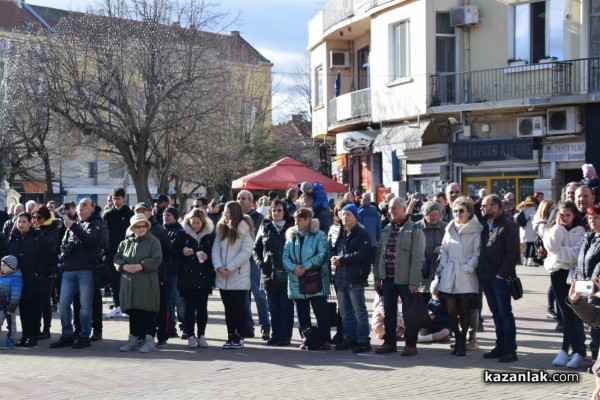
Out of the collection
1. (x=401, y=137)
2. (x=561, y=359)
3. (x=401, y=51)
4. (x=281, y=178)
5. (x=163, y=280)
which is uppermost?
(x=401, y=51)

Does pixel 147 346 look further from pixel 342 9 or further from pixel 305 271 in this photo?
pixel 342 9

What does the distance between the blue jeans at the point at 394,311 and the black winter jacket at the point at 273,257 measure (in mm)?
1560

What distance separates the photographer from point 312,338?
39.2 ft

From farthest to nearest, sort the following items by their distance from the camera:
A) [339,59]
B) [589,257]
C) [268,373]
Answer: [339,59], [268,373], [589,257]

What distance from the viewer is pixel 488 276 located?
35.2 feet

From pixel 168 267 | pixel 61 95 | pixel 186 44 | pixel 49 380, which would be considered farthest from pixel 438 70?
pixel 49 380

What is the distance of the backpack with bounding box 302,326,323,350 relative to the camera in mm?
11930

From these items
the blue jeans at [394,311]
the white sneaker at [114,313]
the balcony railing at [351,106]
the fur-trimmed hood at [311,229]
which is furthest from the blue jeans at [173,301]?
the balcony railing at [351,106]

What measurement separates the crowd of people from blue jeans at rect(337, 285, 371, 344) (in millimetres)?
15

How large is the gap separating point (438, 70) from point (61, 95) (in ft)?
40.8

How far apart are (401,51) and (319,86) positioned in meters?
8.34

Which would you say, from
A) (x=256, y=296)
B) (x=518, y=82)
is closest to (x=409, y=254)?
(x=256, y=296)

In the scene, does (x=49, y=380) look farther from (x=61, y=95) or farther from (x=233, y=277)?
(x=61, y=95)

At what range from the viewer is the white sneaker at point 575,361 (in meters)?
10.1
